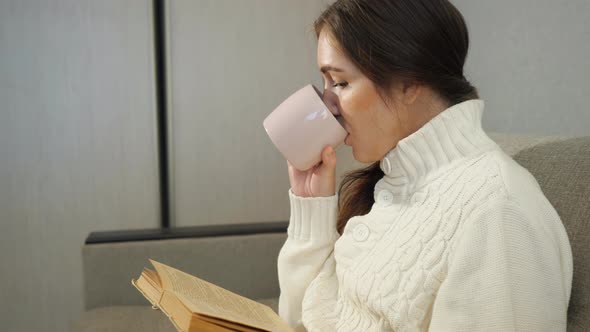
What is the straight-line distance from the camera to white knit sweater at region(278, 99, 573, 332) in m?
0.70

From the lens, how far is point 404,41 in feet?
2.86

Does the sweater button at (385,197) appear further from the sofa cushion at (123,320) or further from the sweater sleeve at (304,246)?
the sofa cushion at (123,320)

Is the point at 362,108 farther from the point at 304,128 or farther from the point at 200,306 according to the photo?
the point at 200,306

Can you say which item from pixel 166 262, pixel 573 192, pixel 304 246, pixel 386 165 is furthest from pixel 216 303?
pixel 166 262

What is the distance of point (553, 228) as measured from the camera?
0.74 m

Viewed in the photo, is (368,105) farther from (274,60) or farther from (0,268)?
(0,268)

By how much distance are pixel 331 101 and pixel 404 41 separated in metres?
0.18

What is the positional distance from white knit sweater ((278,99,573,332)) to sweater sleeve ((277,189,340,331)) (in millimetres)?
47

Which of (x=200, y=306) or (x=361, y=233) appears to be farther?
(x=361, y=233)

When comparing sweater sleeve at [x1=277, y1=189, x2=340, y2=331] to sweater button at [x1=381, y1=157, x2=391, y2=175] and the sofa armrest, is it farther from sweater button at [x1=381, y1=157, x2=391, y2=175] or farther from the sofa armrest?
the sofa armrest

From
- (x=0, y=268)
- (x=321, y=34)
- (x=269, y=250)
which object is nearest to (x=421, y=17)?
(x=321, y=34)

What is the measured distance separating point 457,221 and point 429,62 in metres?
0.25

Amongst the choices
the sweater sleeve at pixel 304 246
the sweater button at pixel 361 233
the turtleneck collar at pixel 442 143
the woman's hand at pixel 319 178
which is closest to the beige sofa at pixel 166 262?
the sweater sleeve at pixel 304 246

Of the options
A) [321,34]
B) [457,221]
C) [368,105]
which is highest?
[321,34]
